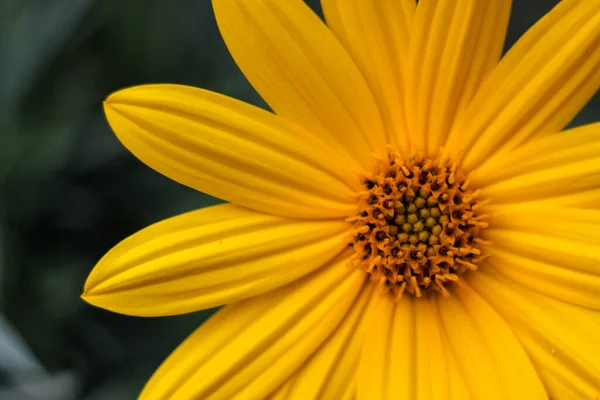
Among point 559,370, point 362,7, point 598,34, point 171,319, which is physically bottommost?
point 559,370

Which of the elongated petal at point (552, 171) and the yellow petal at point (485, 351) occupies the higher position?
the elongated petal at point (552, 171)

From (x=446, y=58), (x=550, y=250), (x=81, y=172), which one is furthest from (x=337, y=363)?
(x=81, y=172)

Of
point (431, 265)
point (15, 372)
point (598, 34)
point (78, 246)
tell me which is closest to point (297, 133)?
point (431, 265)

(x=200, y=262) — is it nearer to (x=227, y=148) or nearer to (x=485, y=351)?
(x=227, y=148)

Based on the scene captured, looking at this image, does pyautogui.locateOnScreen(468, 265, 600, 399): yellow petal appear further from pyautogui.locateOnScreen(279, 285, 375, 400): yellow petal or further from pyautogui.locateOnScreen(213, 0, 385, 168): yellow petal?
pyautogui.locateOnScreen(213, 0, 385, 168): yellow petal

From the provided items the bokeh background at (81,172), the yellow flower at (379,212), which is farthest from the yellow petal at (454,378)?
the bokeh background at (81,172)

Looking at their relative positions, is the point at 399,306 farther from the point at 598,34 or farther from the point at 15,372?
the point at 15,372

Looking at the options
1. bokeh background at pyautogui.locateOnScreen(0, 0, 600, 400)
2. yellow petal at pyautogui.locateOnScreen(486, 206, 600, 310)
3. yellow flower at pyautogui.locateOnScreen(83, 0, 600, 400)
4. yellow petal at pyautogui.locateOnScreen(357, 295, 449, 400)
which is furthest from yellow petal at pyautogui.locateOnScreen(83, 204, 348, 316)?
bokeh background at pyautogui.locateOnScreen(0, 0, 600, 400)

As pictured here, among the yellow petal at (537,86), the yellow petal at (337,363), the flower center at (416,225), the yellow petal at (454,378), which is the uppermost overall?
the yellow petal at (537,86)

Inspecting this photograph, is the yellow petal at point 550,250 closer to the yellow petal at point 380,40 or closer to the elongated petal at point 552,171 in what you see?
the elongated petal at point 552,171
